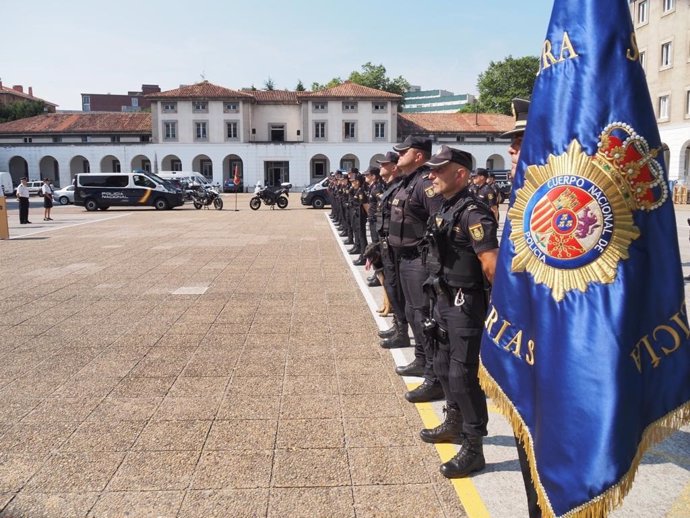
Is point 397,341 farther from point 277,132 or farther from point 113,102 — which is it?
point 113,102

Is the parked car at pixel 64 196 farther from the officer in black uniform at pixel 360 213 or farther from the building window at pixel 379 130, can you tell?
the building window at pixel 379 130

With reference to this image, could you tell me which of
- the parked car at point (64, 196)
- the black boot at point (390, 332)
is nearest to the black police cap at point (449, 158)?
the black boot at point (390, 332)

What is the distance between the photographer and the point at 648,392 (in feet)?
7.11

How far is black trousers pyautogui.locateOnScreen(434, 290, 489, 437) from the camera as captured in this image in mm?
3400

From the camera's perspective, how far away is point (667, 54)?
117ft

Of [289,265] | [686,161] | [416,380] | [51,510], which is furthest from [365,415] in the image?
[686,161]

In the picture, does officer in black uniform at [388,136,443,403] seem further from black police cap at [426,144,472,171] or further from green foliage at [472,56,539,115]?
green foliage at [472,56,539,115]

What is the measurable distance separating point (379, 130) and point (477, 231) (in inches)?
2240

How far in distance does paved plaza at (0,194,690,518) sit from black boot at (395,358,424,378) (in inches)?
4.8

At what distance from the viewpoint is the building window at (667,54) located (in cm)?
3531

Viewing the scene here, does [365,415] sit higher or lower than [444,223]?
lower

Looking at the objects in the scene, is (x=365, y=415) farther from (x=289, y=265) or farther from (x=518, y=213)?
(x=289, y=265)

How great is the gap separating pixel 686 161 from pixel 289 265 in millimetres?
35482

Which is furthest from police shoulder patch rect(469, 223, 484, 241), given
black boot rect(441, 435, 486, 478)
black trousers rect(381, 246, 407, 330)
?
black trousers rect(381, 246, 407, 330)
